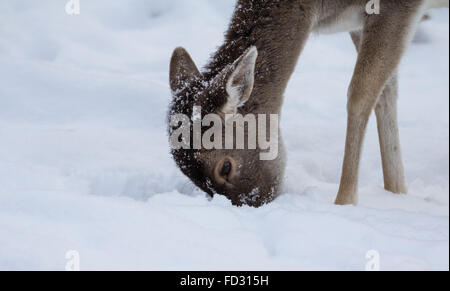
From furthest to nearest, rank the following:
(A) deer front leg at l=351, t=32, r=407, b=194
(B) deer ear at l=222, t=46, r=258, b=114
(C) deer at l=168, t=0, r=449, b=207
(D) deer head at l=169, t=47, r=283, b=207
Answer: (A) deer front leg at l=351, t=32, r=407, b=194, (C) deer at l=168, t=0, r=449, b=207, (D) deer head at l=169, t=47, r=283, b=207, (B) deer ear at l=222, t=46, r=258, b=114

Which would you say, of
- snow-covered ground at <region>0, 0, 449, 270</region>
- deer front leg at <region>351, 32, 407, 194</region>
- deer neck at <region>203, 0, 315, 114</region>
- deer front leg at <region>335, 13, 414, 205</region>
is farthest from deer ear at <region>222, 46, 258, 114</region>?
deer front leg at <region>351, 32, 407, 194</region>

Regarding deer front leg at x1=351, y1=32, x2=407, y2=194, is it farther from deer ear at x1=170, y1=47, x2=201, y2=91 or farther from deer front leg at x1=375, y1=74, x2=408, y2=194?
deer ear at x1=170, y1=47, x2=201, y2=91

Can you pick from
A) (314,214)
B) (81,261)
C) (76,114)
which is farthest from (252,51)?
(76,114)

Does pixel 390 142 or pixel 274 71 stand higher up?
pixel 274 71

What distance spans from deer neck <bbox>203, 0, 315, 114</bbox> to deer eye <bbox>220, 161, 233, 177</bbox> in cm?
45

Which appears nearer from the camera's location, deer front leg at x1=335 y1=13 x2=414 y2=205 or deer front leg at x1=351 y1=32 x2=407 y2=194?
deer front leg at x1=335 y1=13 x2=414 y2=205

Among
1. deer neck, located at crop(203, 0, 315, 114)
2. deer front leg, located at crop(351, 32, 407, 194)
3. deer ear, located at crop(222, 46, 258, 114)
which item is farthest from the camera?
deer front leg, located at crop(351, 32, 407, 194)

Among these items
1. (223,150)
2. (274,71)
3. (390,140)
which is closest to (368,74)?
(274,71)

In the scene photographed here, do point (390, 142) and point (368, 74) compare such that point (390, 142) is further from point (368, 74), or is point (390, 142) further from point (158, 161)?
point (158, 161)

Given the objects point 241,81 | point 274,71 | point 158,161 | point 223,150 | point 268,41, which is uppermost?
point 268,41

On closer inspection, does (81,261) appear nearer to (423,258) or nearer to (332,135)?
(423,258)

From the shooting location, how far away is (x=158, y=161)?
456 centimetres

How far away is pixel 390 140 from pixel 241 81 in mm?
2072

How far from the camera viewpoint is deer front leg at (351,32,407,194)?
15.5 feet
